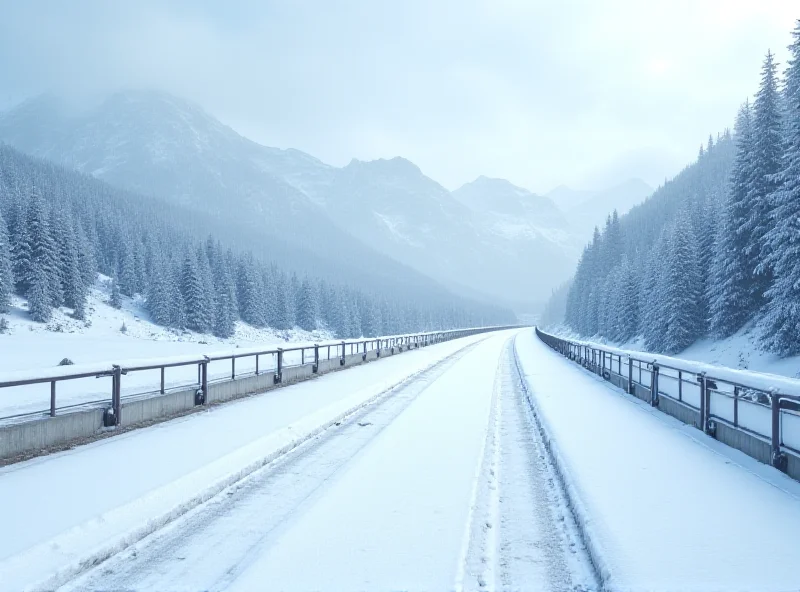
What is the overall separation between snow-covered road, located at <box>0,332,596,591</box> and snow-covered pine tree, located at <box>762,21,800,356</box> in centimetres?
2292

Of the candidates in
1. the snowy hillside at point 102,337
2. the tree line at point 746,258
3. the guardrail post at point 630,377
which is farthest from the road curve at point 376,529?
the snowy hillside at point 102,337

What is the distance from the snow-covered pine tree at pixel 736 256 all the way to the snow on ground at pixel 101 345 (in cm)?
2825

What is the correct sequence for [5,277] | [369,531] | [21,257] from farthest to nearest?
[21,257], [5,277], [369,531]

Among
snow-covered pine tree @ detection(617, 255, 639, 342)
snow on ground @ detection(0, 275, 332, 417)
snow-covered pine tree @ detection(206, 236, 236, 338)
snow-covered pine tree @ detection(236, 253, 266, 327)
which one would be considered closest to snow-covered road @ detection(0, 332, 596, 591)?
snow on ground @ detection(0, 275, 332, 417)

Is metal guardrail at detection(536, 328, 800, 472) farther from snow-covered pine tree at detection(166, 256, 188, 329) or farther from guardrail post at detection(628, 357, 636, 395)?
snow-covered pine tree at detection(166, 256, 188, 329)

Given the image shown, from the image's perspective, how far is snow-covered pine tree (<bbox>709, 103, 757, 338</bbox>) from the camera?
1359 inches

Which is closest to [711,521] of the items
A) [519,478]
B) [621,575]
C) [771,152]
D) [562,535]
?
[562,535]

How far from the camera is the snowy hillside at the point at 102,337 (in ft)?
129

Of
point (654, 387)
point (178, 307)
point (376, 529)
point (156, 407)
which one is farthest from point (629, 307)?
point (376, 529)

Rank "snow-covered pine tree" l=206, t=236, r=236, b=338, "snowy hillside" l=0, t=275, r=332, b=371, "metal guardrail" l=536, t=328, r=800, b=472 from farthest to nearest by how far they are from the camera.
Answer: "snow-covered pine tree" l=206, t=236, r=236, b=338
"snowy hillside" l=0, t=275, r=332, b=371
"metal guardrail" l=536, t=328, r=800, b=472

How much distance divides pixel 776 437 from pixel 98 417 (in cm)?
1122

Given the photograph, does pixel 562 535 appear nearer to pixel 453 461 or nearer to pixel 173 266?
pixel 453 461

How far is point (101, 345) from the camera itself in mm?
50469

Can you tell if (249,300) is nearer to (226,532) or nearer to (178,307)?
(178,307)
